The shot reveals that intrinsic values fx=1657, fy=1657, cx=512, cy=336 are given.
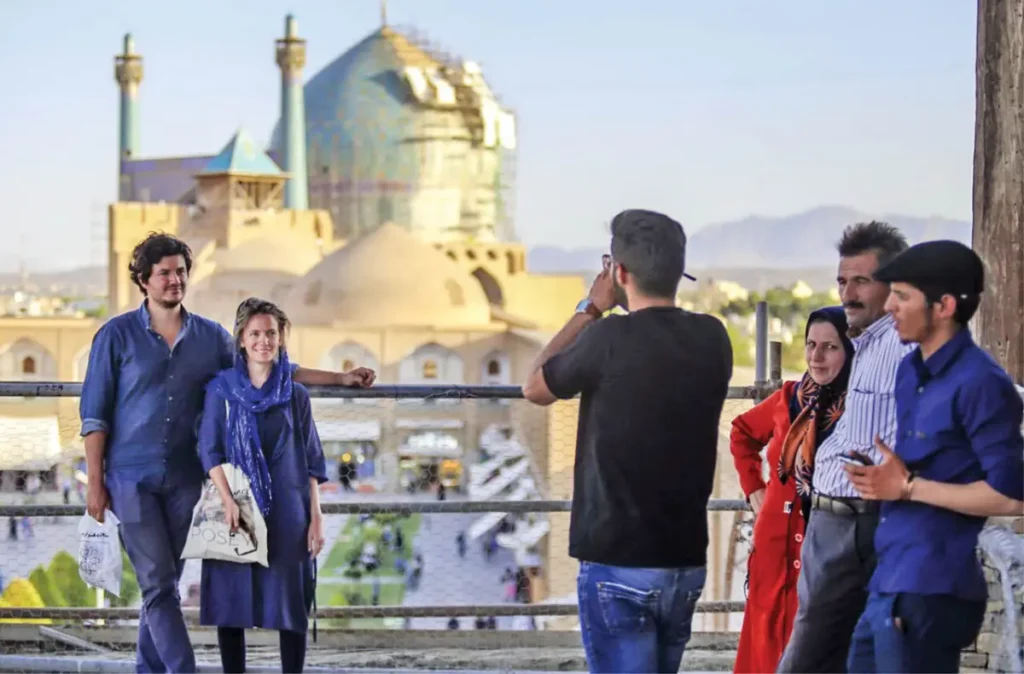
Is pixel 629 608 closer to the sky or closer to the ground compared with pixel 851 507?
closer to the ground

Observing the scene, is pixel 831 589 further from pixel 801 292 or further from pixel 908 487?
pixel 801 292

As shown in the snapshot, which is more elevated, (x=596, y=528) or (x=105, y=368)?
(x=105, y=368)

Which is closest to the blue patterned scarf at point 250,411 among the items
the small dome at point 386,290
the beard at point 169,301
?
the beard at point 169,301

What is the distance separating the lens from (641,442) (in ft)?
10.7

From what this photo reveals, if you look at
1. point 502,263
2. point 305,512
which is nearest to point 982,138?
point 305,512

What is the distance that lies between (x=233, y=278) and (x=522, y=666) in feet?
165

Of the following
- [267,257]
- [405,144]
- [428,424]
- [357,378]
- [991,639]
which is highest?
[405,144]

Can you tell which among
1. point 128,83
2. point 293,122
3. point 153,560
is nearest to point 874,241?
point 153,560

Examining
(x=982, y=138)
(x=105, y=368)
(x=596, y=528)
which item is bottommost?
(x=596, y=528)

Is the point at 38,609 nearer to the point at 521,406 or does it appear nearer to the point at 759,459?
the point at 759,459

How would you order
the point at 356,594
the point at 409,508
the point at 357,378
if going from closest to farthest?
1. the point at 357,378
2. the point at 409,508
3. the point at 356,594

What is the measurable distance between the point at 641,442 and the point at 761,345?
2412 millimetres

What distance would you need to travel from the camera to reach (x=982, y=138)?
555cm

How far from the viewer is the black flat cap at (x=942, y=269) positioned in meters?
3.18
